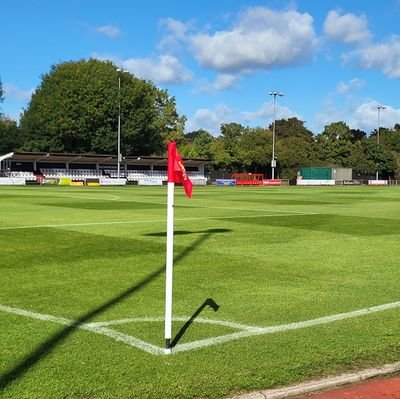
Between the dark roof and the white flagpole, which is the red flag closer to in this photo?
the white flagpole

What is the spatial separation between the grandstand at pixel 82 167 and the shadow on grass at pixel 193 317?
71.4 meters

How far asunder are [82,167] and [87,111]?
8300 millimetres

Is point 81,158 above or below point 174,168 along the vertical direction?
above

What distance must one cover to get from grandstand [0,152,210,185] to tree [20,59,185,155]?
2923 millimetres

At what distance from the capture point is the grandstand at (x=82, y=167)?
8150cm

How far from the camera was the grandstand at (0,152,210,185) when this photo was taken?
81500 millimetres

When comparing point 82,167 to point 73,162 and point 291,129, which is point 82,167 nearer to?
point 73,162

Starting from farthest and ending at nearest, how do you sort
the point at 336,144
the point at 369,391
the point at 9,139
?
the point at 336,144
the point at 9,139
the point at 369,391

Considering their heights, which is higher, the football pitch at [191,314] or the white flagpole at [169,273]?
the white flagpole at [169,273]

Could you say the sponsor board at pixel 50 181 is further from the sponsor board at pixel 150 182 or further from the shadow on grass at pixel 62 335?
the shadow on grass at pixel 62 335

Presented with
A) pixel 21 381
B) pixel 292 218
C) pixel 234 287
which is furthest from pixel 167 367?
pixel 292 218

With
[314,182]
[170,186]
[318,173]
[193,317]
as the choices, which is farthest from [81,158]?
[170,186]

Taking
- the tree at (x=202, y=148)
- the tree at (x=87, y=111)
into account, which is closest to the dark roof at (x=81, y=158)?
the tree at (x=87, y=111)

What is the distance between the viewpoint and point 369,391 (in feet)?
16.4
